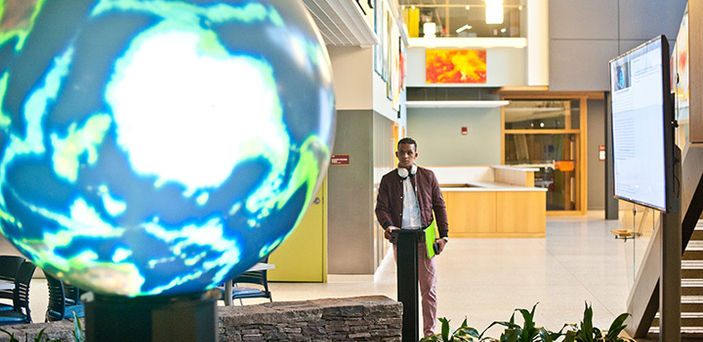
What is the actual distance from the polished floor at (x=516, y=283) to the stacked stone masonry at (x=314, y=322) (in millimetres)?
2903

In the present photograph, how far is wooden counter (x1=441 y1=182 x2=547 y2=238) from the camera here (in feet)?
44.0

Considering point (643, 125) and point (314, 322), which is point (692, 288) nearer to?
point (643, 125)

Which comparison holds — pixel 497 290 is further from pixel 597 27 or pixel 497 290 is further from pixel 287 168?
pixel 597 27

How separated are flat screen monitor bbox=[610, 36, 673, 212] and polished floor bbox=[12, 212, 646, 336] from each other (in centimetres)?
198

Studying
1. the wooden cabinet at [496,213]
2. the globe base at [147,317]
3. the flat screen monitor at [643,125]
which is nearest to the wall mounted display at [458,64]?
the wooden cabinet at [496,213]

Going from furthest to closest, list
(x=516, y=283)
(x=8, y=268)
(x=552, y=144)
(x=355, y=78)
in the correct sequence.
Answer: (x=552, y=144) → (x=355, y=78) → (x=516, y=283) → (x=8, y=268)

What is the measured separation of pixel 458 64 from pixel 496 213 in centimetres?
481

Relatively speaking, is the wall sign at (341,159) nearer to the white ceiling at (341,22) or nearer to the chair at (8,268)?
the white ceiling at (341,22)

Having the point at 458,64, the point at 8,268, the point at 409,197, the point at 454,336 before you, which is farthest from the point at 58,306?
the point at 458,64

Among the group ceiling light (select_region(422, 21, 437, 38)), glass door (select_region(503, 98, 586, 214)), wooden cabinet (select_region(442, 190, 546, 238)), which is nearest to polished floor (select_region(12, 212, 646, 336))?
wooden cabinet (select_region(442, 190, 546, 238))

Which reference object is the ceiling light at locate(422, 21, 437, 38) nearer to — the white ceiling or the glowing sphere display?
the white ceiling

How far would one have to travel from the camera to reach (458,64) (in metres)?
17.3

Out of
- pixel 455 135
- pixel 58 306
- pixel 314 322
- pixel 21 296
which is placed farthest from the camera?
pixel 455 135

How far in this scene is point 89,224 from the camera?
0.81 meters
